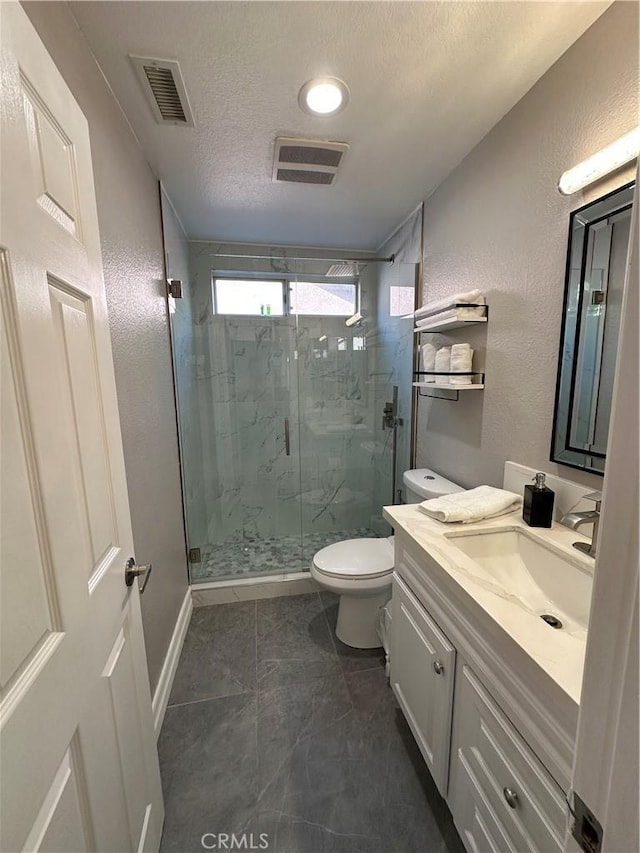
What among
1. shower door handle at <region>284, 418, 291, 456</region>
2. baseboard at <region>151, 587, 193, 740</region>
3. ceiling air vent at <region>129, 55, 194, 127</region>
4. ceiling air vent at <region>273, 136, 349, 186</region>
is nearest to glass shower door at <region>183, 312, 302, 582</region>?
shower door handle at <region>284, 418, 291, 456</region>

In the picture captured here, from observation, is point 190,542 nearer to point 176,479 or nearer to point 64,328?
point 176,479

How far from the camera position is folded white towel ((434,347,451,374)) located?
168 cm

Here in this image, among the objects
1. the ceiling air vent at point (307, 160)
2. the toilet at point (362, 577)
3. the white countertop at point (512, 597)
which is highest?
the ceiling air vent at point (307, 160)

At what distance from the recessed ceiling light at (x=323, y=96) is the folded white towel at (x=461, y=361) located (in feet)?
3.44

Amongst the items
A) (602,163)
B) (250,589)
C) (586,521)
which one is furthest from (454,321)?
(250,589)

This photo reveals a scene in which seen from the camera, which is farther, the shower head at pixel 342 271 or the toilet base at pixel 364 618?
the shower head at pixel 342 271

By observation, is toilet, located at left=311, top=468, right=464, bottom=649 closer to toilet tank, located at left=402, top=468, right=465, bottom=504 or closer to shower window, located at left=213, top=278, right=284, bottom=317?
toilet tank, located at left=402, top=468, right=465, bottom=504

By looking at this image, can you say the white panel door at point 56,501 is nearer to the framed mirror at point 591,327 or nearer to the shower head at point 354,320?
the framed mirror at point 591,327

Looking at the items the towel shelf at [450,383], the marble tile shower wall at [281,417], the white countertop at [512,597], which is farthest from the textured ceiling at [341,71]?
the white countertop at [512,597]

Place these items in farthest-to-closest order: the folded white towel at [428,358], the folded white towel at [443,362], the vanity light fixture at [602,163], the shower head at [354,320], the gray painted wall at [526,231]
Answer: the shower head at [354,320]
the folded white towel at [428,358]
the folded white towel at [443,362]
the gray painted wall at [526,231]
the vanity light fixture at [602,163]

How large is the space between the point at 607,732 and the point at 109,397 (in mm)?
1061

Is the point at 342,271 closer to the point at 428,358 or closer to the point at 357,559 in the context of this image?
the point at 428,358

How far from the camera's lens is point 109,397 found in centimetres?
88

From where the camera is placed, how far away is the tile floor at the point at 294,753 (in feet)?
3.67
